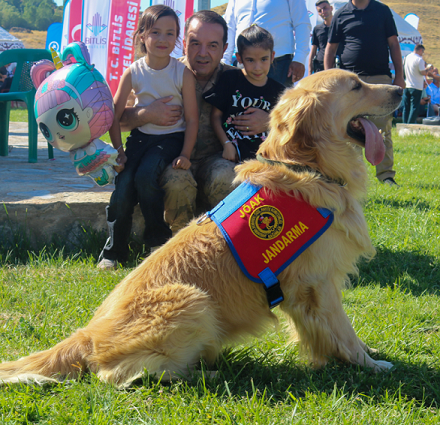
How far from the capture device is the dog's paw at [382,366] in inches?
88.4

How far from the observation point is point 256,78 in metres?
3.62

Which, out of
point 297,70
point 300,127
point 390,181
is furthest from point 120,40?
point 300,127

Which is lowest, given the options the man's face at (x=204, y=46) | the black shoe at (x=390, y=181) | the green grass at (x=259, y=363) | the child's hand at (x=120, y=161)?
the green grass at (x=259, y=363)

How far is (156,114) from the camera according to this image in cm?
352

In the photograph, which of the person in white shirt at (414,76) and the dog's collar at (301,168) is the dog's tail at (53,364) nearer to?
the dog's collar at (301,168)

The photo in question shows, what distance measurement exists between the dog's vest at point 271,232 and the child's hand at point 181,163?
1.24 metres

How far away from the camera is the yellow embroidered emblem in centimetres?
224

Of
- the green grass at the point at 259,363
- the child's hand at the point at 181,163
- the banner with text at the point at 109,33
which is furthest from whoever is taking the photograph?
the banner with text at the point at 109,33

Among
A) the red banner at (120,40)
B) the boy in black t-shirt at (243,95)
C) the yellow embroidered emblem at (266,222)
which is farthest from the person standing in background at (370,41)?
the red banner at (120,40)

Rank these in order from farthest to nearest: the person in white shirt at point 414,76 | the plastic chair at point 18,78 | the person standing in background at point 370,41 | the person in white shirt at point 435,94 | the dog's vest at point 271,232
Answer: the person in white shirt at point 435,94 → the person in white shirt at point 414,76 → the plastic chair at point 18,78 → the person standing in background at point 370,41 → the dog's vest at point 271,232

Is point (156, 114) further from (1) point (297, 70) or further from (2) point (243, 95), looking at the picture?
(1) point (297, 70)

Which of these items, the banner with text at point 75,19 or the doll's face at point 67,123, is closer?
the doll's face at point 67,123

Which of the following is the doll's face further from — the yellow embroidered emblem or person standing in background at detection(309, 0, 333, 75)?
person standing in background at detection(309, 0, 333, 75)

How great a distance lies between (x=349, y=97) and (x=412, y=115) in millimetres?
13330
